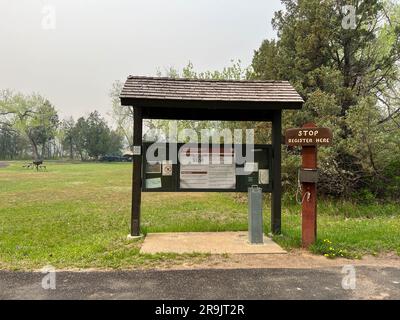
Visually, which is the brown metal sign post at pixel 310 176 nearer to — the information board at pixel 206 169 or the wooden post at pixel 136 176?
the information board at pixel 206 169

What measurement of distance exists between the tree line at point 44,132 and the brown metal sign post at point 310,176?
61210 millimetres

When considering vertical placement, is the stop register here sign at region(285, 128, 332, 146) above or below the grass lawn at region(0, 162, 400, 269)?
above

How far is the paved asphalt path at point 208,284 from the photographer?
159 inches

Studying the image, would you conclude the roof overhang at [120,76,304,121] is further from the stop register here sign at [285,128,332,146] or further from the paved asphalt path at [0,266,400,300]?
the paved asphalt path at [0,266,400,300]

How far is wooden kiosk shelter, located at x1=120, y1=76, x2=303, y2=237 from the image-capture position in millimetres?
6926

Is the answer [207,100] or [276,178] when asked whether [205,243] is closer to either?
[276,178]

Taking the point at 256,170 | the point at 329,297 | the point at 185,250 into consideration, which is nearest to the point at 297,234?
the point at 256,170

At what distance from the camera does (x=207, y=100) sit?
22.7ft

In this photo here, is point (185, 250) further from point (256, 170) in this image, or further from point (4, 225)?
point (4, 225)

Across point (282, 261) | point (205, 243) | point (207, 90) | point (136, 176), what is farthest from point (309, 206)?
point (136, 176)

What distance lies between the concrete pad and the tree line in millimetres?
59846

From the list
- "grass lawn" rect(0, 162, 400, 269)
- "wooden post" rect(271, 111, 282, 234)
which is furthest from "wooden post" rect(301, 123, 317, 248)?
"wooden post" rect(271, 111, 282, 234)

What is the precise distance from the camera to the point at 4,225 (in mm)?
8602

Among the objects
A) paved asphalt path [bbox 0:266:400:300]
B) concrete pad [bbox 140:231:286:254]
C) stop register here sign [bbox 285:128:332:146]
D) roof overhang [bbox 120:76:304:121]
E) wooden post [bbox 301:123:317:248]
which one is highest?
roof overhang [bbox 120:76:304:121]
